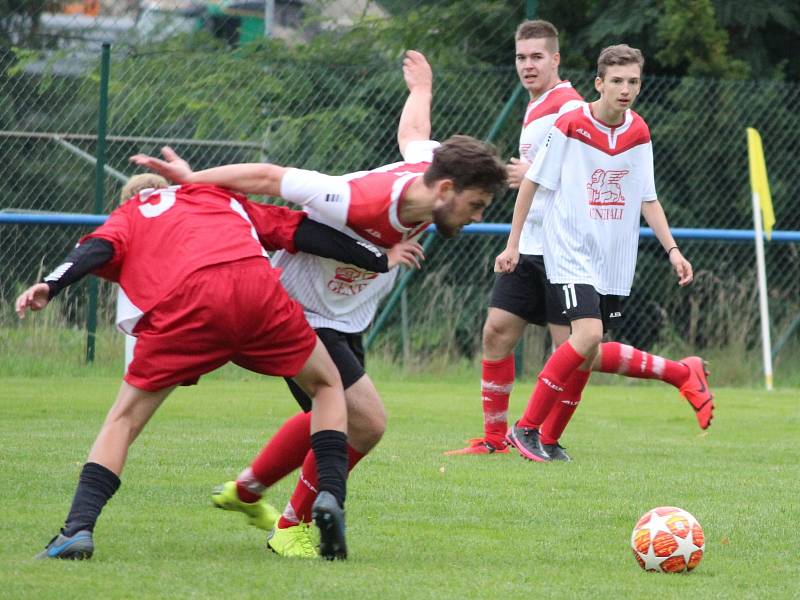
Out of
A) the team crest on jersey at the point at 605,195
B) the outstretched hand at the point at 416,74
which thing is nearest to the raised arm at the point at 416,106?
the outstretched hand at the point at 416,74

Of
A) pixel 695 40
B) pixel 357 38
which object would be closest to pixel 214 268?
pixel 357 38

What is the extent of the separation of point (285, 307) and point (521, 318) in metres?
3.37

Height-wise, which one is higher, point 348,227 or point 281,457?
point 348,227

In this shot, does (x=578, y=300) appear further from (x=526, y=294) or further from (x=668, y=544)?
(x=668, y=544)

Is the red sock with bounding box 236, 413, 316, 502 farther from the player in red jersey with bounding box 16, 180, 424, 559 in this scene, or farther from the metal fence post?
the metal fence post

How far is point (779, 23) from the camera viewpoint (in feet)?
48.3

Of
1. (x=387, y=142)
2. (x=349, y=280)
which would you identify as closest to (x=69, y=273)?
(x=349, y=280)

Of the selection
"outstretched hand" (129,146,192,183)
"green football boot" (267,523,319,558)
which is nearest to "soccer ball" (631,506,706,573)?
"green football boot" (267,523,319,558)

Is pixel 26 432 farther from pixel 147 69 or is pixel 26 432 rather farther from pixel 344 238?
pixel 147 69

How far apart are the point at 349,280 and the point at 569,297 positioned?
252 cm

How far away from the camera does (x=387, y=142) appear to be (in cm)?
1254

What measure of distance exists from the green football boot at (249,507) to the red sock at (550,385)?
7.87ft

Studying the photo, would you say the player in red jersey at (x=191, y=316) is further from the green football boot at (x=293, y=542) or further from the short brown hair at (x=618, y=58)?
the short brown hair at (x=618, y=58)

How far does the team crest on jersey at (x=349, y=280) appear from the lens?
15.6 ft
